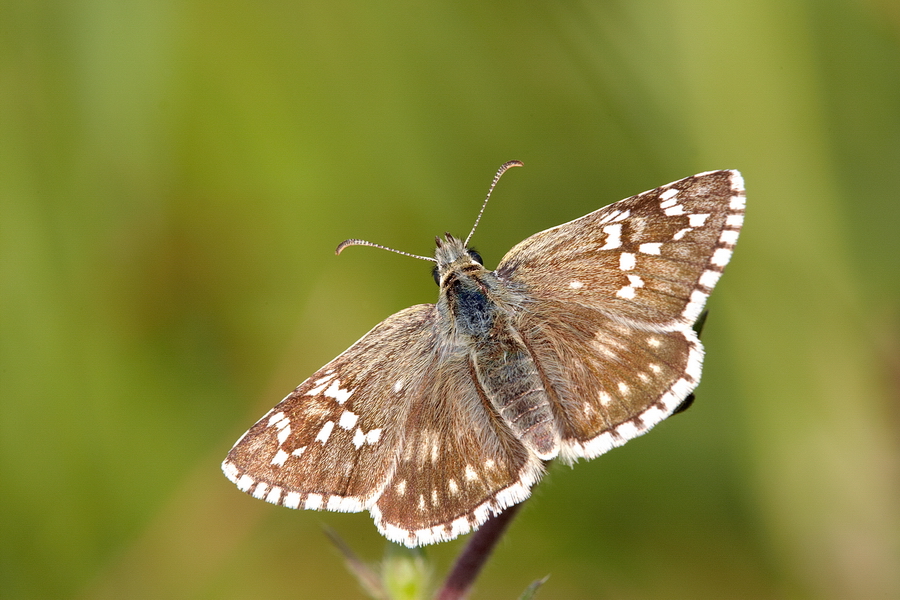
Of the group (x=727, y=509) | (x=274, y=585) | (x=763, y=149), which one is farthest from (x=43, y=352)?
(x=763, y=149)

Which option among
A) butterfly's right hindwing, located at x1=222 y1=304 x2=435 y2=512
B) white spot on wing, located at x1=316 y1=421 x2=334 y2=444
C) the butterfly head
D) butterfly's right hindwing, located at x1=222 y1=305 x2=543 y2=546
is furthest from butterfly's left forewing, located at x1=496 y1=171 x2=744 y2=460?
white spot on wing, located at x1=316 y1=421 x2=334 y2=444

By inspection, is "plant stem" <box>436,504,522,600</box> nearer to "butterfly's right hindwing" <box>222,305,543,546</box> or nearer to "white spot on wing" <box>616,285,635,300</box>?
"butterfly's right hindwing" <box>222,305,543,546</box>

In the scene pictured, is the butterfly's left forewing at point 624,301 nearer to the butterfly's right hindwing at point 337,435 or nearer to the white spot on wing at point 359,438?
the butterfly's right hindwing at point 337,435

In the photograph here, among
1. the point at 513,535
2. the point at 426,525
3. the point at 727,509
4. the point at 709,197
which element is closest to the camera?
the point at 426,525

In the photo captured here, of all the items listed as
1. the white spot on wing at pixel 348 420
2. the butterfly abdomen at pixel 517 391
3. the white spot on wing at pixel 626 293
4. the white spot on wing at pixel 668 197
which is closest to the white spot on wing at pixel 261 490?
the white spot on wing at pixel 348 420

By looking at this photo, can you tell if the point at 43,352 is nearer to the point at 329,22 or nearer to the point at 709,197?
the point at 329,22

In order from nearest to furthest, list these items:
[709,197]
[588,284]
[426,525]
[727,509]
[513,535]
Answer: [426,525] → [709,197] → [588,284] → [727,509] → [513,535]
